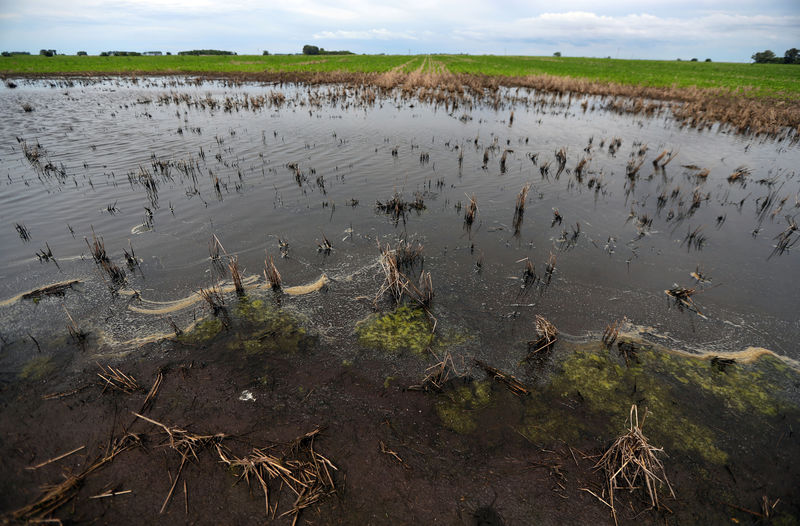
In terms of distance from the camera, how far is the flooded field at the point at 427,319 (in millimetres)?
4281

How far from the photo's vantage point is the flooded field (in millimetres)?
4281

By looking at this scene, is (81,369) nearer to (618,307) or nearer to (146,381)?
(146,381)

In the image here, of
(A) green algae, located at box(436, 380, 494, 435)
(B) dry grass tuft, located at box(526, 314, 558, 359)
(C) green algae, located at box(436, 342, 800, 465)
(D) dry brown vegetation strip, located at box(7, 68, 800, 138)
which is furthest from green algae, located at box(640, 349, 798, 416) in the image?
(D) dry brown vegetation strip, located at box(7, 68, 800, 138)

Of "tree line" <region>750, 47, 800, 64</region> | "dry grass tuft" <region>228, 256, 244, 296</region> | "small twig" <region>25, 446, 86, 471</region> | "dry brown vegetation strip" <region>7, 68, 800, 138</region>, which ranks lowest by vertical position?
"small twig" <region>25, 446, 86, 471</region>

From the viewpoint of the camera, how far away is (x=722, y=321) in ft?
21.8

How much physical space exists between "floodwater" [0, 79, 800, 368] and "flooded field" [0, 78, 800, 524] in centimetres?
8

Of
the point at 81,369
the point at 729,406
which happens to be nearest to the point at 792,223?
the point at 729,406

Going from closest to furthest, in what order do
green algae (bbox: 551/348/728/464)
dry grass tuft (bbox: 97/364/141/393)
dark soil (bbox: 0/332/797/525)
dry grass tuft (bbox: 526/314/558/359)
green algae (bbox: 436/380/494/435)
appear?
dark soil (bbox: 0/332/797/525), green algae (bbox: 551/348/728/464), green algae (bbox: 436/380/494/435), dry grass tuft (bbox: 97/364/141/393), dry grass tuft (bbox: 526/314/558/359)

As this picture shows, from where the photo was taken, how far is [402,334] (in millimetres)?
6336

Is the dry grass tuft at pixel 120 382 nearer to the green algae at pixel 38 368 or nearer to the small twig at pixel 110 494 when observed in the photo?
the green algae at pixel 38 368

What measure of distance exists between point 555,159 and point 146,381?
56.3ft

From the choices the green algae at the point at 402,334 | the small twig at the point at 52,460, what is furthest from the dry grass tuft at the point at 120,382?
the green algae at the point at 402,334

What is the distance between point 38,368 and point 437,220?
30.5 ft

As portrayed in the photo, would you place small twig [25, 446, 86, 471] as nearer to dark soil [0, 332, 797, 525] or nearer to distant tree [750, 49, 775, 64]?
dark soil [0, 332, 797, 525]
